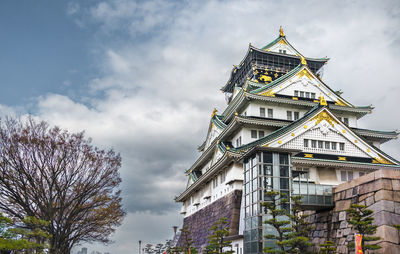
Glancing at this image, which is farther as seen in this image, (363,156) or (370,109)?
(370,109)

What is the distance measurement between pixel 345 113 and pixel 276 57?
1291cm

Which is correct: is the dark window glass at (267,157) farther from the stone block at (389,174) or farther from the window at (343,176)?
A: the window at (343,176)

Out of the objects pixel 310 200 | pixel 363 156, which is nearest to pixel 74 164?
pixel 310 200

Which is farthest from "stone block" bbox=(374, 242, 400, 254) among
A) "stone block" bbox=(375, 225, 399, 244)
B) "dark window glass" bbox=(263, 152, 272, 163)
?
"dark window glass" bbox=(263, 152, 272, 163)

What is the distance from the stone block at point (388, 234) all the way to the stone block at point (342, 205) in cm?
404

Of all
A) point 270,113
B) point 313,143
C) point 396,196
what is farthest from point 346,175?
point 396,196

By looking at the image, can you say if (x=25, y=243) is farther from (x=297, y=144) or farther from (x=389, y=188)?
(x=297, y=144)

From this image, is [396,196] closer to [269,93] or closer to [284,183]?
[284,183]

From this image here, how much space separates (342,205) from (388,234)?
5.15 metres

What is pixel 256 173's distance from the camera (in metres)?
26.3

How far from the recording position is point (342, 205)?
25109 mm

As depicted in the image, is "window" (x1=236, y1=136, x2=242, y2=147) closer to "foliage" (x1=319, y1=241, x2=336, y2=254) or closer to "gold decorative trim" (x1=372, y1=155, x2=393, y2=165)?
"gold decorative trim" (x1=372, y1=155, x2=393, y2=165)

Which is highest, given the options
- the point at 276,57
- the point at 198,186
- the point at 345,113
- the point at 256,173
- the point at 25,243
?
the point at 276,57

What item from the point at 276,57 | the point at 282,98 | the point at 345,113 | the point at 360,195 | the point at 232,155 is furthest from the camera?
the point at 276,57
